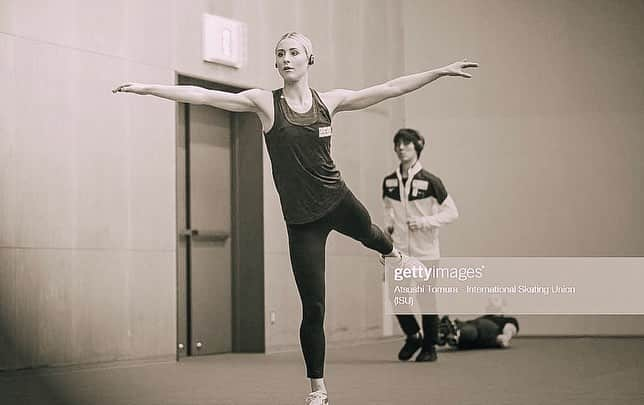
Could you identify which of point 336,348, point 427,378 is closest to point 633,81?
point 336,348

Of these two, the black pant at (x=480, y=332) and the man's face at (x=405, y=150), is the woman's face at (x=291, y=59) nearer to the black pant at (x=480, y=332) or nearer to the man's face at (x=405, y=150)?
the man's face at (x=405, y=150)

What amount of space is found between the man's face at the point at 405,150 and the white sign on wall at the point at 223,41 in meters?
1.52

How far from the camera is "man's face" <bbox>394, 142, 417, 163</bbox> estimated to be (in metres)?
7.00

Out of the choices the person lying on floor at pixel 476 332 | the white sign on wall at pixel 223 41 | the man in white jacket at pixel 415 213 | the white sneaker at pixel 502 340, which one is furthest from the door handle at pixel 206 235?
the white sneaker at pixel 502 340

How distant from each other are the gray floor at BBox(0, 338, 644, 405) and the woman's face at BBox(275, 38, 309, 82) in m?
1.46

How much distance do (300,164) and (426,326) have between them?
313cm

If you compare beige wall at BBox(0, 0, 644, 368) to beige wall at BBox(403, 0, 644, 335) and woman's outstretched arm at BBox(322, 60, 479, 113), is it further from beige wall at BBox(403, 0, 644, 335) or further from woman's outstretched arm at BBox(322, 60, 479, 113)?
woman's outstretched arm at BBox(322, 60, 479, 113)

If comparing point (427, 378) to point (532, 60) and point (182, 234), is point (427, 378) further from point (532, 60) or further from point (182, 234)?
point (532, 60)

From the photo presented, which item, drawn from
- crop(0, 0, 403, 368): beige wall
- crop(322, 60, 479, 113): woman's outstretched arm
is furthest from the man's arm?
crop(322, 60, 479, 113): woman's outstretched arm

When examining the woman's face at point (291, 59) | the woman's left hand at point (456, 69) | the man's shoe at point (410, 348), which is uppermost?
the woman's face at point (291, 59)

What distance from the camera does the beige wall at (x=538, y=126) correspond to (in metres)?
10.0

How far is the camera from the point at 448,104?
10492 mm

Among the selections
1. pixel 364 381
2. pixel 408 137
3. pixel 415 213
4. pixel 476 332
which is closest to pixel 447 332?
pixel 476 332

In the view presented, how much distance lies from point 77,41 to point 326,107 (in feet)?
9.36
